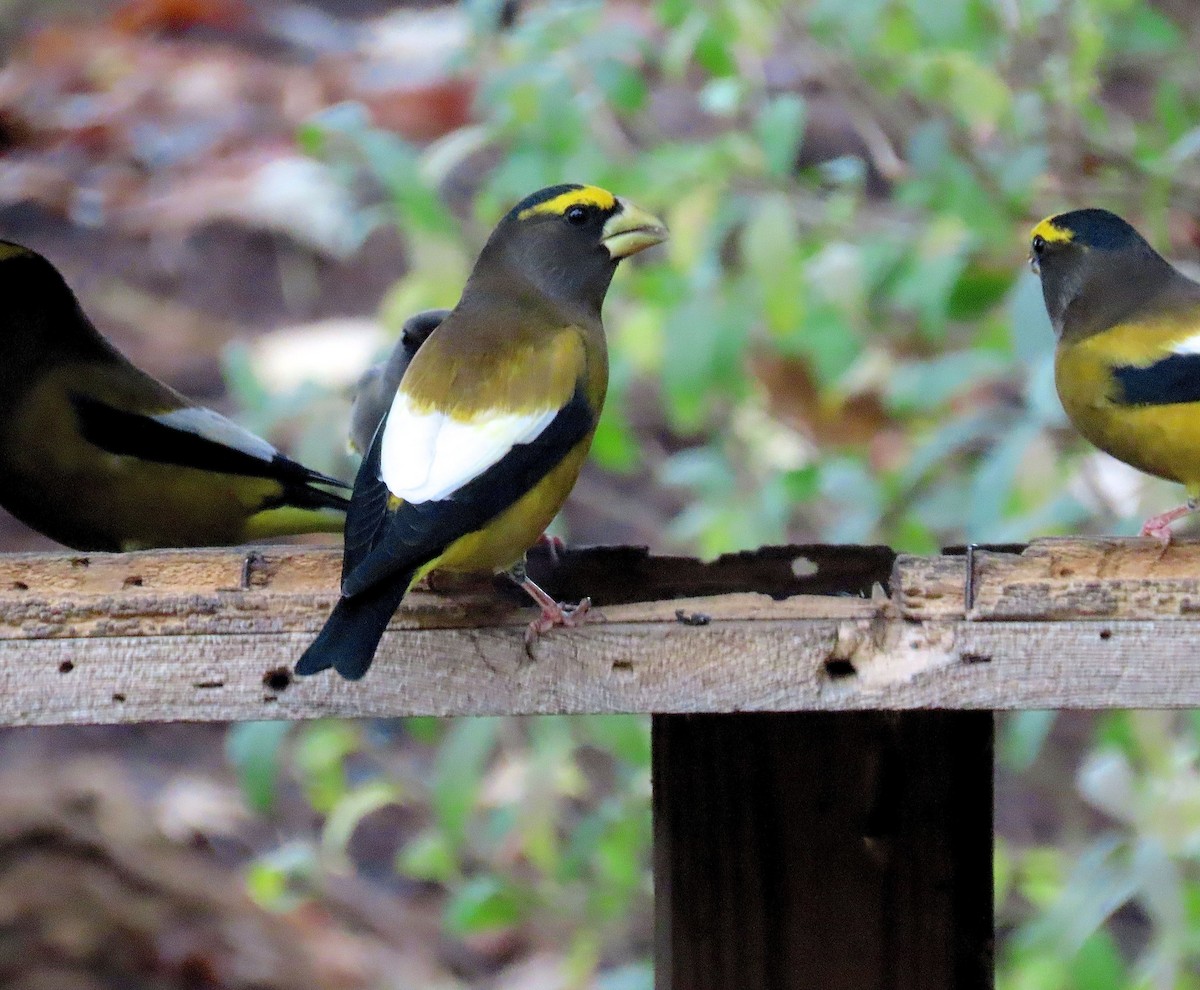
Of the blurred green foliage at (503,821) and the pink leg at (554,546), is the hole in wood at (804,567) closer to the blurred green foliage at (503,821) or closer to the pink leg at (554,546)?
the pink leg at (554,546)

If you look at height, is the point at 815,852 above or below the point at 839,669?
below

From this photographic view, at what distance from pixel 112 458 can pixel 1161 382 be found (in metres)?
1.79

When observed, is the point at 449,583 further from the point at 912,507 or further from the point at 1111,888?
the point at 912,507

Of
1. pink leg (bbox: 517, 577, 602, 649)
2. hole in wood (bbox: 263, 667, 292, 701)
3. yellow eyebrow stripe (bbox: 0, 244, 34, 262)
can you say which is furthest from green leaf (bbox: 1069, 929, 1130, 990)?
yellow eyebrow stripe (bbox: 0, 244, 34, 262)

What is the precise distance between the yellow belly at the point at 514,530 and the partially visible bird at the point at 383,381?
741mm

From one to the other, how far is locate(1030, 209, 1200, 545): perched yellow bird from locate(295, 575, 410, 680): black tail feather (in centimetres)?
133

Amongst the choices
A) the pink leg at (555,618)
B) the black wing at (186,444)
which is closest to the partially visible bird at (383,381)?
the black wing at (186,444)

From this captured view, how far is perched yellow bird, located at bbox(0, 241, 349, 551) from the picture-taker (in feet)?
10.0

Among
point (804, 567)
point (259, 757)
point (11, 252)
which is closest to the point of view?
point (804, 567)

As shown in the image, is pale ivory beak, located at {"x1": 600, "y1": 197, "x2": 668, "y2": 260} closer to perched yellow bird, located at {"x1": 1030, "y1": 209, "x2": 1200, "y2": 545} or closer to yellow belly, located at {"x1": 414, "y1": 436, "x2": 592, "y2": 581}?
yellow belly, located at {"x1": 414, "y1": 436, "x2": 592, "y2": 581}

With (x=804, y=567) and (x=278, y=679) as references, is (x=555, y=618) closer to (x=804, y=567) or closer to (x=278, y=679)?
(x=278, y=679)

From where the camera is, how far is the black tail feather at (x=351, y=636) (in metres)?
1.95

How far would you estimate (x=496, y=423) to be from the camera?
2.44 metres

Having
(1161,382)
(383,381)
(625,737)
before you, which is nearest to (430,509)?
(383,381)
